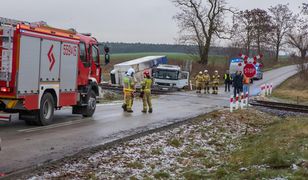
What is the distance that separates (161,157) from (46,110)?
17.1 ft

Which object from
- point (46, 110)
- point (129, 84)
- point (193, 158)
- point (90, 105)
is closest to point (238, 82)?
point (129, 84)

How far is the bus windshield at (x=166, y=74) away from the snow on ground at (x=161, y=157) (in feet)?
92.2

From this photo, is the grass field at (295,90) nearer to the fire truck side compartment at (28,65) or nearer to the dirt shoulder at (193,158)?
the dirt shoulder at (193,158)

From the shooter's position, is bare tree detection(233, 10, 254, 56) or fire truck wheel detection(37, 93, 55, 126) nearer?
fire truck wheel detection(37, 93, 55, 126)

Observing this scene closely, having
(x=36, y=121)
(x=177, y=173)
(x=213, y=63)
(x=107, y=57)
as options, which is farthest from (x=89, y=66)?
(x=213, y=63)

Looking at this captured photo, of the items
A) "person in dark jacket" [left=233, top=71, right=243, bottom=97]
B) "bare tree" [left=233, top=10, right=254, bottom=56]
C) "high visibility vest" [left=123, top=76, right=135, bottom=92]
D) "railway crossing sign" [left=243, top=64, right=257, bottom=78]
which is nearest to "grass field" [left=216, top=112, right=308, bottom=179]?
"high visibility vest" [left=123, top=76, right=135, bottom=92]

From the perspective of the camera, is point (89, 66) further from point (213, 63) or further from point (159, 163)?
point (213, 63)

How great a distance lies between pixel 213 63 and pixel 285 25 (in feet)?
105

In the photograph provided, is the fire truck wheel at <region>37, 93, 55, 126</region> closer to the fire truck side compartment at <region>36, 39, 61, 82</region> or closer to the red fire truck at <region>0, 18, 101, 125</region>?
the red fire truck at <region>0, 18, 101, 125</region>

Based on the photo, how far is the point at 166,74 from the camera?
43375 mm

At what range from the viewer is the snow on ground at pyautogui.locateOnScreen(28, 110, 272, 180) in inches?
312

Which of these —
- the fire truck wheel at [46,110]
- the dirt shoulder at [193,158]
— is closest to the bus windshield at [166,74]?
the dirt shoulder at [193,158]

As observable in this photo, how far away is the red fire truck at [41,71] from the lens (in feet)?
39.3

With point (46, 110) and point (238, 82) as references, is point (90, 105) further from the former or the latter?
point (238, 82)
